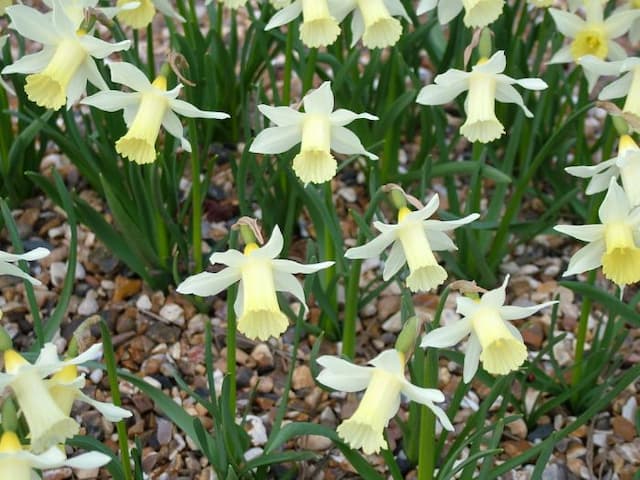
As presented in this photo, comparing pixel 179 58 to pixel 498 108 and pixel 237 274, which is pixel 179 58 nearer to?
pixel 237 274

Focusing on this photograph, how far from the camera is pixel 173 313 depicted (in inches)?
113

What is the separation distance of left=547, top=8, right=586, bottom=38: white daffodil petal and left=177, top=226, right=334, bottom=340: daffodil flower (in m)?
1.26

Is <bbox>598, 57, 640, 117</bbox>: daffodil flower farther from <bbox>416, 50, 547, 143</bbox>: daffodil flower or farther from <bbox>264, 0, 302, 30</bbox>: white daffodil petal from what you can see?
<bbox>264, 0, 302, 30</bbox>: white daffodil petal

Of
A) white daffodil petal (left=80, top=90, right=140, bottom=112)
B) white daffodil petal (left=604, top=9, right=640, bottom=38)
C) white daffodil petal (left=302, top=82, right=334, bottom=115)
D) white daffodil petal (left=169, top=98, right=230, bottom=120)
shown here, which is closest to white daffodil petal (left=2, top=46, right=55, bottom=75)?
white daffodil petal (left=80, top=90, right=140, bottom=112)

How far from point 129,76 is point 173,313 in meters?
0.96

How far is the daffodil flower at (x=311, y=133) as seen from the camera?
209 centimetres

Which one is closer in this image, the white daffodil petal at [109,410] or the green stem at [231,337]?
the white daffodil petal at [109,410]

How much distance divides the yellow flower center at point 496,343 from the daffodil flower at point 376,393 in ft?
0.59

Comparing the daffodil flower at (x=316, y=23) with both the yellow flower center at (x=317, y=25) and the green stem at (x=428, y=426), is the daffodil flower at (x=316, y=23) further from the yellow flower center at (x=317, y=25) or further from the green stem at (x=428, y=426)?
the green stem at (x=428, y=426)

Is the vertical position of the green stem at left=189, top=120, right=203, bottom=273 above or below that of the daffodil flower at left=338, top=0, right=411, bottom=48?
below

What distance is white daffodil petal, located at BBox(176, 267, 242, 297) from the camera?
190cm

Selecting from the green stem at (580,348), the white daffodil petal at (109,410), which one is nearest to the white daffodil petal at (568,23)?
the green stem at (580,348)

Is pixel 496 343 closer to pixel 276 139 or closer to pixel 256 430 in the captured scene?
pixel 276 139

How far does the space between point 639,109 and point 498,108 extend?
83 centimetres
